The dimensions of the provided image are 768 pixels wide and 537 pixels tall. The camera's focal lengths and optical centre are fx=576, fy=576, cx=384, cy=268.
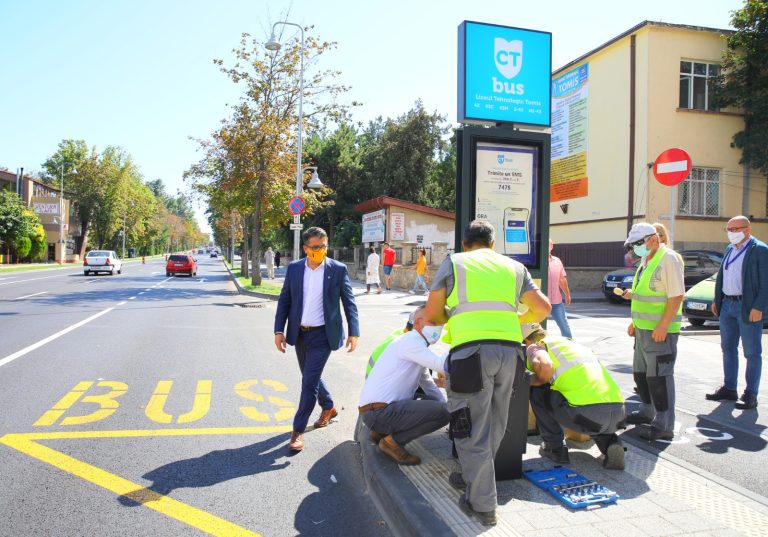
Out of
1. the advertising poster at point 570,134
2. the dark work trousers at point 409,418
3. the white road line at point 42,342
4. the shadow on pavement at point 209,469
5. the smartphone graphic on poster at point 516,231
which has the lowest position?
the shadow on pavement at point 209,469

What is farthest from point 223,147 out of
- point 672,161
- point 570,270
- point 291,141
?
point 672,161

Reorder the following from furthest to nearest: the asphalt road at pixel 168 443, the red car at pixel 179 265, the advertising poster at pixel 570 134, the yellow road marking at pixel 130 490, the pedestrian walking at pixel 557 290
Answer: the red car at pixel 179 265
the advertising poster at pixel 570 134
the pedestrian walking at pixel 557 290
the asphalt road at pixel 168 443
the yellow road marking at pixel 130 490

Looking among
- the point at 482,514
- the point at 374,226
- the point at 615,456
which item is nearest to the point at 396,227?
the point at 374,226

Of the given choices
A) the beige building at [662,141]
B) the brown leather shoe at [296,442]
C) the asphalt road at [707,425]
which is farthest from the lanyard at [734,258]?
the beige building at [662,141]

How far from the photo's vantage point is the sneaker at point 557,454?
4234 mm

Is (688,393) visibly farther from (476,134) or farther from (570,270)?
(570,270)

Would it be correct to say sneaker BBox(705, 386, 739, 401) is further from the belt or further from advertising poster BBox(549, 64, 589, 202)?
advertising poster BBox(549, 64, 589, 202)

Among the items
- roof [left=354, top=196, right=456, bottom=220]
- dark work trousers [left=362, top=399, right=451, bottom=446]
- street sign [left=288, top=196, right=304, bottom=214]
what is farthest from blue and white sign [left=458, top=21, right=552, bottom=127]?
roof [left=354, top=196, right=456, bottom=220]

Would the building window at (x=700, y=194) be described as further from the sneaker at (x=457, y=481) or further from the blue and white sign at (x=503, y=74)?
the sneaker at (x=457, y=481)

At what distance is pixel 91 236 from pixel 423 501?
82779 millimetres

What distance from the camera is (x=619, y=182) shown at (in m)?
23.1

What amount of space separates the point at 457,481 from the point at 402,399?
0.91 meters

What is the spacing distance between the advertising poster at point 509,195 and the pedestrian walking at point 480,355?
5.43 feet

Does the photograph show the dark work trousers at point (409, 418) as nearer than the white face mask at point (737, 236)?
Yes
